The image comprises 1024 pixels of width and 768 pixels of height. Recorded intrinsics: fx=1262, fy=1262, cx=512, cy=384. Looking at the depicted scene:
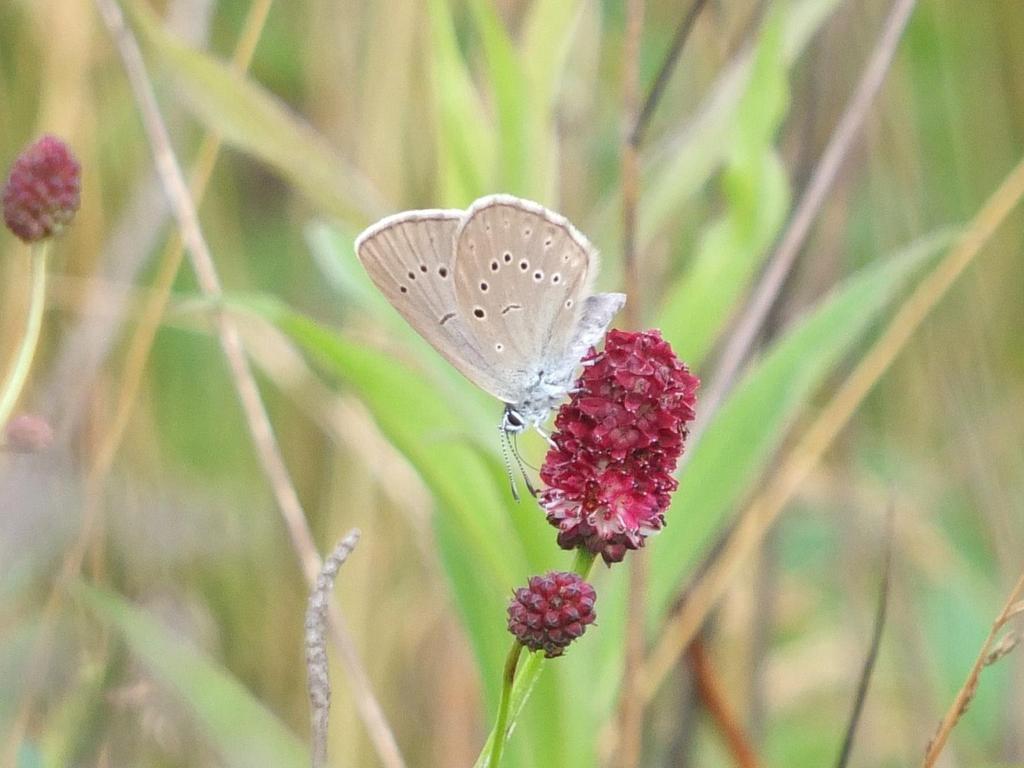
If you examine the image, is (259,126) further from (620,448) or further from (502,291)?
(620,448)

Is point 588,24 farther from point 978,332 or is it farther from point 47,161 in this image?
point 47,161

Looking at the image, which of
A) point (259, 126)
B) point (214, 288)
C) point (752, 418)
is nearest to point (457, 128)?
point (259, 126)

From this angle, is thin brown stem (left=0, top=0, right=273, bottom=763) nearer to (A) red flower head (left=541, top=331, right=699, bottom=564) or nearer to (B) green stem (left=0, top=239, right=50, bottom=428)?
(B) green stem (left=0, top=239, right=50, bottom=428)

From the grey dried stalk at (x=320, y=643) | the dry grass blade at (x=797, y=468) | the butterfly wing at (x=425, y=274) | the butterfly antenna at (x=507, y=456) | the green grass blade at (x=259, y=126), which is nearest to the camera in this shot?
A: the grey dried stalk at (x=320, y=643)

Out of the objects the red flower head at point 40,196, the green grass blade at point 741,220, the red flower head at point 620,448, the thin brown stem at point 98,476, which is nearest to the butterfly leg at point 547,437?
the red flower head at point 620,448

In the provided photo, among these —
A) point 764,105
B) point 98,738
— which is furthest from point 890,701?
point 98,738

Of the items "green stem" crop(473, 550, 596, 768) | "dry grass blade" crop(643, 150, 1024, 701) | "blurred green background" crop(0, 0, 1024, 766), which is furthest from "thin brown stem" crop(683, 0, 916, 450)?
"green stem" crop(473, 550, 596, 768)

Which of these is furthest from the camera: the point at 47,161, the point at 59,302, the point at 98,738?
the point at 59,302

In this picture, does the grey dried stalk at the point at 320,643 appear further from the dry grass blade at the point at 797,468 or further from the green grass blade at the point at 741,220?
the dry grass blade at the point at 797,468
